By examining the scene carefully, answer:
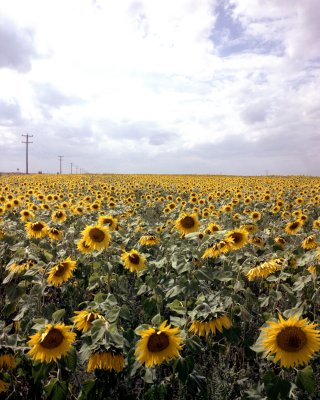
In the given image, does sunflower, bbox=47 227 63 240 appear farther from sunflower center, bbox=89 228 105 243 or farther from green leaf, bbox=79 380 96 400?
green leaf, bbox=79 380 96 400

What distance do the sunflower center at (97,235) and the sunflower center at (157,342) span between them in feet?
7.75

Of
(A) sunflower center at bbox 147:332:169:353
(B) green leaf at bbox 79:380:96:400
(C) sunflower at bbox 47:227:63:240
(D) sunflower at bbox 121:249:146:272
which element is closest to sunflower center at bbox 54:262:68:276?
(D) sunflower at bbox 121:249:146:272

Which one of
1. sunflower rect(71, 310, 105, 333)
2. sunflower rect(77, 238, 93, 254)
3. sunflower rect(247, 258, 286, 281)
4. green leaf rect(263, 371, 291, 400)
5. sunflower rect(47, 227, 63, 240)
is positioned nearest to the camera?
green leaf rect(263, 371, 291, 400)

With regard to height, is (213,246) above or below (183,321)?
above

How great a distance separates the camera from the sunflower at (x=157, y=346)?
2623 millimetres

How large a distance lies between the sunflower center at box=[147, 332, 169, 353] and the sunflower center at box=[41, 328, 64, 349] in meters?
0.66

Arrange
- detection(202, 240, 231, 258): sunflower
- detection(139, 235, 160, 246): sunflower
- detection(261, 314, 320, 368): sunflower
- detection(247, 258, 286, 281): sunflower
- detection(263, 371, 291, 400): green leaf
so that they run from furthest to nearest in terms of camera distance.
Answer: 1. detection(139, 235, 160, 246): sunflower
2. detection(202, 240, 231, 258): sunflower
3. detection(247, 258, 286, 281): sunflower
4. detection(263, 371, 291, 400): green leaf
5. detection(261, 314, 320, 368): sunflower

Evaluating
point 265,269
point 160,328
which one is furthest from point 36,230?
point 160,328

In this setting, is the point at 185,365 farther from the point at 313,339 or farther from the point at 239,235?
the point at 239,235

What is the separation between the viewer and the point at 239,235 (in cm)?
491

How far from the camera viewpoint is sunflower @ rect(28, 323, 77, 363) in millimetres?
2643

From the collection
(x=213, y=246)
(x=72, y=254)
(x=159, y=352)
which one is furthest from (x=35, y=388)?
(x=72, y=254)

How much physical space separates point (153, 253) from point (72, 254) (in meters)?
1.28

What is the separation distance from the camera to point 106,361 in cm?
252
